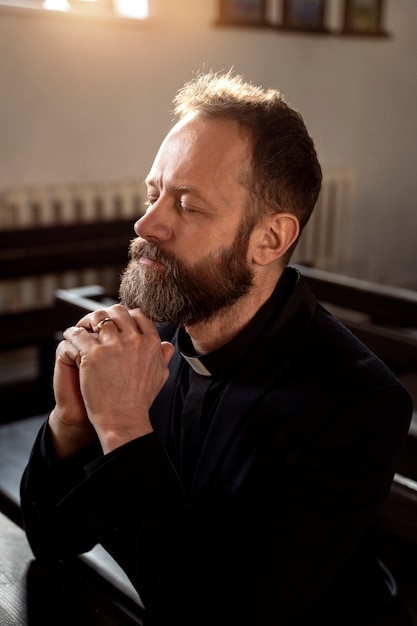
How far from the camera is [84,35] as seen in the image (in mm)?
4512

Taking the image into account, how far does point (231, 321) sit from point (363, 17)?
5225mm

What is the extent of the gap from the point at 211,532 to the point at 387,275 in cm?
580

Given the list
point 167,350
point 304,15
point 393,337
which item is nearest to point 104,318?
point 167,350

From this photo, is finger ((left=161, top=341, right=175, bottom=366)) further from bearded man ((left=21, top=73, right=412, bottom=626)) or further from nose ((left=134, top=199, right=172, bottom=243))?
nose ((left=134, top=199, right=172, bottom=243))

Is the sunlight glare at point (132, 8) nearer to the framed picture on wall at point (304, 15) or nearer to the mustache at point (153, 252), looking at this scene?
the framed picture on wall at point (304, 15)

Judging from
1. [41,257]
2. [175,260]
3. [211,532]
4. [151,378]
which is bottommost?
[41,257]

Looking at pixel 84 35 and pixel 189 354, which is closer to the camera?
pixel 189 354

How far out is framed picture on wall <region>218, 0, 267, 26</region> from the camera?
5133mm

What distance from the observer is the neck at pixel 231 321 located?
1426 mm

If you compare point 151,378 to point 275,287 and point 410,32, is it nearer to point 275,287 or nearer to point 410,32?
point 275,287

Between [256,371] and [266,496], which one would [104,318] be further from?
[266,496]

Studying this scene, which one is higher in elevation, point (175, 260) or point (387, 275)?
point (175, 260)

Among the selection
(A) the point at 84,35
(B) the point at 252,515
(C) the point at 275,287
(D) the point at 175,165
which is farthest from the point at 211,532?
(A) the point at 84,35

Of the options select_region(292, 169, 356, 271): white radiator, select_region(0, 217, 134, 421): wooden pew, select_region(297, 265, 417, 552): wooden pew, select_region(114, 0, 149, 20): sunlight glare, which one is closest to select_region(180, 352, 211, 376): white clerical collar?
select_region(297, 265, 417, 552): wooden pew
